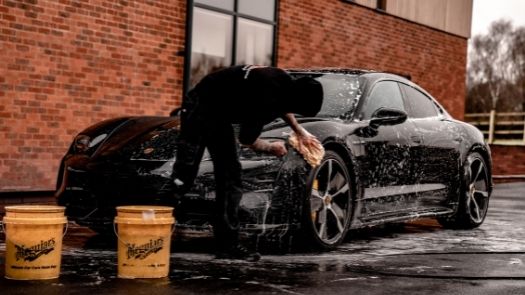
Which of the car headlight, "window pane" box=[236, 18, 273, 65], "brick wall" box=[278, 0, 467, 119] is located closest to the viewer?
the car headlight

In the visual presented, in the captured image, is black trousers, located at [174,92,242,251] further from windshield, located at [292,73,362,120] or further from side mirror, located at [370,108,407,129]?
side mirror, located at [370,108,407,129]

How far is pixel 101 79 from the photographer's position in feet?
37.6

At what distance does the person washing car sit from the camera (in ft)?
19.0

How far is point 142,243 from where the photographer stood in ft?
17.3

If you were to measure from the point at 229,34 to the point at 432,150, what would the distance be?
5.84m

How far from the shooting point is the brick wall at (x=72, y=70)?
33.8ft

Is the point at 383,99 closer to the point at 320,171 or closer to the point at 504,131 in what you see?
the point at 320,171

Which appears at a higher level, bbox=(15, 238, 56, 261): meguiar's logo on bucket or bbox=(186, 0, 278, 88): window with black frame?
bbox=(186, 0, 278, 88): window with black frame

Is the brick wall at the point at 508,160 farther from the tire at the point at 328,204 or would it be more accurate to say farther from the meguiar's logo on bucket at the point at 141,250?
the meguiar's logo on bucket at the point at 141,250

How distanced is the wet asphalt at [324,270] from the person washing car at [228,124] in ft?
0.97

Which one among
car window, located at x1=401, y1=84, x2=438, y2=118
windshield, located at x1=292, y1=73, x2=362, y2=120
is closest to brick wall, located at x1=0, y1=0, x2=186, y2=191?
windshield, located at x1=292, y1=73, x2=362, y2=120

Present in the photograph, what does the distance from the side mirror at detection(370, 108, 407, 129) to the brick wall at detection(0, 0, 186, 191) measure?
476cm

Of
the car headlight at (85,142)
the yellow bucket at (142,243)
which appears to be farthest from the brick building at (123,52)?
the yellow bucket at (142,243)

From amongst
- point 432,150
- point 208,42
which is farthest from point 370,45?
point 432,150
